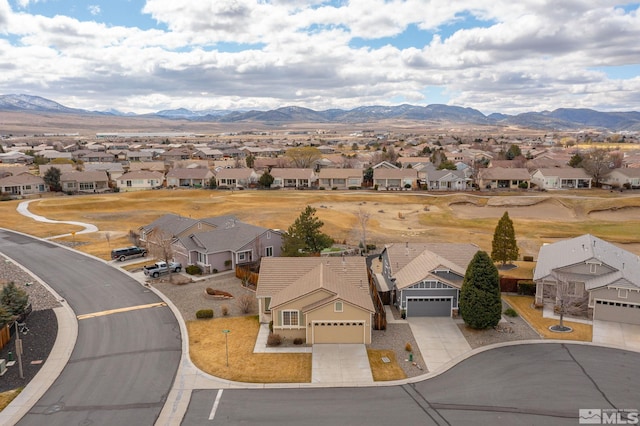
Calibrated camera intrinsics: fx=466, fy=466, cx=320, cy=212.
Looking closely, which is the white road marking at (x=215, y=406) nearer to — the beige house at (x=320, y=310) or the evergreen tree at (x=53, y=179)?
the beige house at (x=320, y=310)

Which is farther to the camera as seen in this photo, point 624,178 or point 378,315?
point 624,178

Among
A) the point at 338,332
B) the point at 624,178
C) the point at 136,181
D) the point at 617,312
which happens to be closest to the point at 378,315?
the point at 338,332

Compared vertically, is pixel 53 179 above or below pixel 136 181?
above

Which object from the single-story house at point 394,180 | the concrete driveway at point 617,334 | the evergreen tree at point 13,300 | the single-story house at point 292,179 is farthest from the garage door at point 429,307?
the single-story house at point 292,179

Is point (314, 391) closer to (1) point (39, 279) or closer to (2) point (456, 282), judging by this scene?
(2) point (456, 282)

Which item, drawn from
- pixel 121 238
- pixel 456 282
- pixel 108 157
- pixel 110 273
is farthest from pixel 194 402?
pixel 108 157

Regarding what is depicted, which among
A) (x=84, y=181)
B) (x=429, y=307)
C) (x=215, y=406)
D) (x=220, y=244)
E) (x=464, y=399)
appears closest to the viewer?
(x=215, y=406)

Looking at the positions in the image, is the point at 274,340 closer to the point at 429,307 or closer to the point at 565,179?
the point at 429,307
